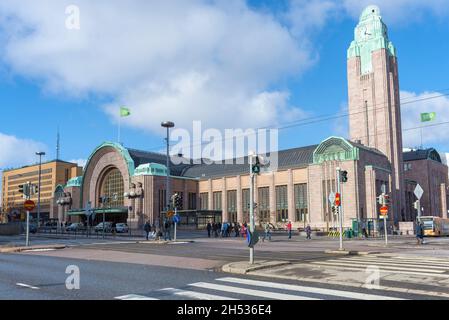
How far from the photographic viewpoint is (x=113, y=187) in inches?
3184

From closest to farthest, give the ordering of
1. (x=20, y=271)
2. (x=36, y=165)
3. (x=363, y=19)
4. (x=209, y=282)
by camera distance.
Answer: (x=209, y=282), (x=20, y=271), (x=363, y=19), (x=36, y=165)

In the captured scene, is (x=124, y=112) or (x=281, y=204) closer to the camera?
(x=124, y=112)

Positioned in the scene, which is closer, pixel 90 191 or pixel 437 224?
pixel 437 224

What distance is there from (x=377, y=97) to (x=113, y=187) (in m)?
46.9

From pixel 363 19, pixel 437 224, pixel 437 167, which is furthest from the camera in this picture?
pixel 437 167

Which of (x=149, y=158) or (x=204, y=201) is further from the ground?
(x=149, y=158)

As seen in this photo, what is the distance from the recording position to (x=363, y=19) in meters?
78.8

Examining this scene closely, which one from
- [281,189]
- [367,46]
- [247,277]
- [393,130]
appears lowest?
[247,277]

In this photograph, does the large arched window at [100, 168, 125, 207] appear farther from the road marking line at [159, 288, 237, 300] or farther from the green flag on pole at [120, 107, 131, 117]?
the road marking line at [159, 288, 237, 300]

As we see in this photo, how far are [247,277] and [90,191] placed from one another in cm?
7508

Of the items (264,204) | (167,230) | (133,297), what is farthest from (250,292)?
(264,204)

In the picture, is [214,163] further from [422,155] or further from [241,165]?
[422,155]
